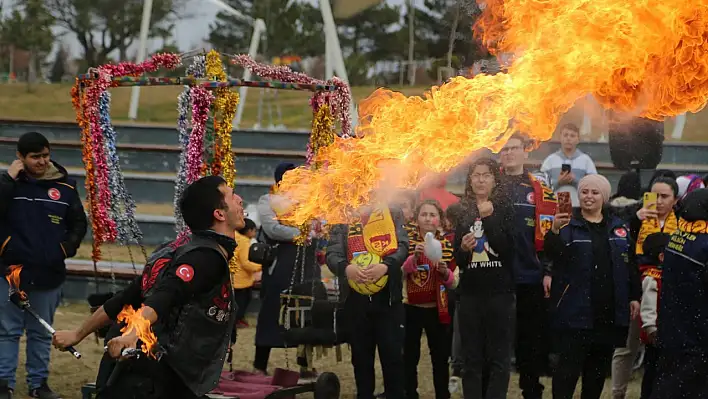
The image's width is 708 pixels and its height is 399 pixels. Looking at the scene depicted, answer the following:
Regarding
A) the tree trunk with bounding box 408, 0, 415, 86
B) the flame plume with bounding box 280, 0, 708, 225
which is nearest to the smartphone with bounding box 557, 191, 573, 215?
the flame plume with bounding box 280, 0, 708, 225

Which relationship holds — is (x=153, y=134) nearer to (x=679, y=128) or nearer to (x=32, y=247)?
(x=679, y=128)

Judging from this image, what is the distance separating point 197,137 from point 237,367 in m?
2.56

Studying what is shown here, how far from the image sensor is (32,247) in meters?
8.16

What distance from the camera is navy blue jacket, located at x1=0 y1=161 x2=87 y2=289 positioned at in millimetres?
8109

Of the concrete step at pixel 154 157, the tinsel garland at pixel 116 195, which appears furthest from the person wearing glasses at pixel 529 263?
the concrete step at pixel 154 157

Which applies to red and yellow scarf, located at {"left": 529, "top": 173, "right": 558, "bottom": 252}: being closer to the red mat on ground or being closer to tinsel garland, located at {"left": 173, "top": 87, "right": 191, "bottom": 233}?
the red mat on ground

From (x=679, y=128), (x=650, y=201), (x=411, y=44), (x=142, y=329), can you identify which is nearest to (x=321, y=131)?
(x=650, y=201)

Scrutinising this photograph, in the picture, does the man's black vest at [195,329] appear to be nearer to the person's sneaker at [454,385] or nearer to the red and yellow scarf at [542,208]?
the red and yellow scarf at [542,208]

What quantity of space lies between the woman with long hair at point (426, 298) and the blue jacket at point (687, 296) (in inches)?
74.2

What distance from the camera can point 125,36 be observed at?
35969 mm

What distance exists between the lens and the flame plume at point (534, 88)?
21.8 feet

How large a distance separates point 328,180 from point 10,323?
313cm

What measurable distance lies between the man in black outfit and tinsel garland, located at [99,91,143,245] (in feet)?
Answer: 10.5

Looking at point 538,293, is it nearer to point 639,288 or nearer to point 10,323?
point 639,288
